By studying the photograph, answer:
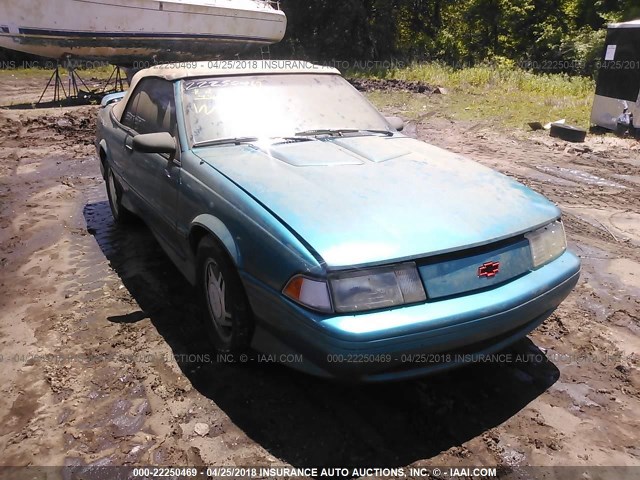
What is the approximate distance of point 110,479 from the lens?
231 cm

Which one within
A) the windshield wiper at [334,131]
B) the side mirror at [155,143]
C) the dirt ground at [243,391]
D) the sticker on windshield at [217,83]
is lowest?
the dirt ground at [243,391]

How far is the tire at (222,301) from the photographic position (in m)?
2.75

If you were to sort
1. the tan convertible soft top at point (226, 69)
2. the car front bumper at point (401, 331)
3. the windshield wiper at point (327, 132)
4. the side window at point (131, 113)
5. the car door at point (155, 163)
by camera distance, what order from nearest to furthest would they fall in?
the car front bumper at point (401, 331) → the car door at point (155, 163) → the windshield wiper at point (327, 132) → the tan convertible soft top at point (226, 69) → the side window at point (131, 113)

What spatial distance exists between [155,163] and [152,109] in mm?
568

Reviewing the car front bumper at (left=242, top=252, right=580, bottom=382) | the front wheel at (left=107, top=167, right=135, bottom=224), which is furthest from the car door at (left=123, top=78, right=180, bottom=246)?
the car front bumper at (left=242, top=252, right=580, bottom=382)

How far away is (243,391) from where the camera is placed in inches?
111

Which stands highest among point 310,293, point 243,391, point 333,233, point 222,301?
point 333,233

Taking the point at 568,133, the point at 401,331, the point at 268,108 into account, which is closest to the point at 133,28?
the point at 568,133

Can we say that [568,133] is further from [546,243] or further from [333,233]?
[333,233]

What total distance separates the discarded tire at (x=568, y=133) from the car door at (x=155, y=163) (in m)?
7.31

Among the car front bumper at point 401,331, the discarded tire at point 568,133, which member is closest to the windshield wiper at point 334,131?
the car front bumper at point 401,331

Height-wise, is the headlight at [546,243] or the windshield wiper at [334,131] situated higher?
the windshield wiper at [334,131]

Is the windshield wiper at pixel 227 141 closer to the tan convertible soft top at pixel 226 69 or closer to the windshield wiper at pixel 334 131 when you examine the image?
the windshield wiper at pixel 334 131

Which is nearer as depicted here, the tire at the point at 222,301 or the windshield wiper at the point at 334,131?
the tire at the point at 222,301
